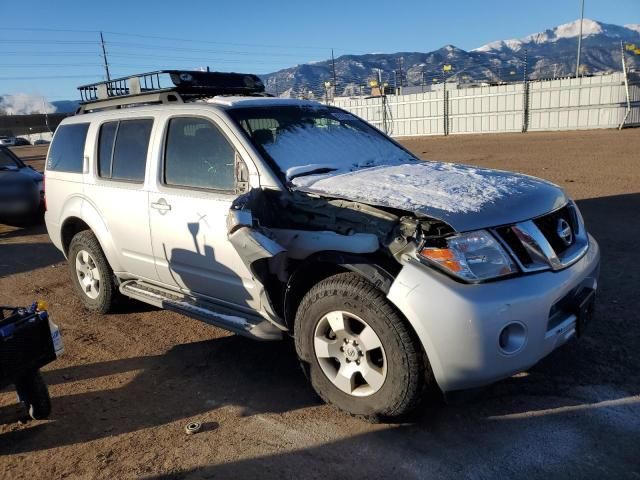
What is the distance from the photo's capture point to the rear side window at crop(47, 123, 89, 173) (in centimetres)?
500

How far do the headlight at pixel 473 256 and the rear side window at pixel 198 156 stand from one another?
154 cm

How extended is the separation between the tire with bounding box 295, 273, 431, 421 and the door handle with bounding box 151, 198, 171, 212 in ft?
4.63

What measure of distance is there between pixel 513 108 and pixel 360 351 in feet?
92.3

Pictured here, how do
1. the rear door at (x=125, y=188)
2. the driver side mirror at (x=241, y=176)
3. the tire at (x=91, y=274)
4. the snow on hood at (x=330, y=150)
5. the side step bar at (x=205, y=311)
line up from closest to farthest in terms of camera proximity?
1. the side step bar at (x=205, y=311)
2. the driver side mirror at (x=241, y=176)
3. the snow on hood at (x=330, y=150)
4. the rear door at (x=125, y=188)
5. the tire at (x=91, y=274)

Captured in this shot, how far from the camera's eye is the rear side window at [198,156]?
145 inches

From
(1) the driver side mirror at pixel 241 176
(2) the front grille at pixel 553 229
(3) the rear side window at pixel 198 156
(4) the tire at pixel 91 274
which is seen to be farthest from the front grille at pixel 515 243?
(4) the tire at pixel 91 274

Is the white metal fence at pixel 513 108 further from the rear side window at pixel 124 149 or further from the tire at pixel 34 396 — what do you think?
the tire at pixel 34 396

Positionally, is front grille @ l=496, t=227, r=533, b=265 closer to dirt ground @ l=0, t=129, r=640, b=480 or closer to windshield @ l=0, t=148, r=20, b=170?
dirt ground @ l=0, t=129, r=640, b=480

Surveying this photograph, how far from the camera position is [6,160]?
10180 millimetres

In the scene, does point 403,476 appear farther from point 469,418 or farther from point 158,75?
point 158,75

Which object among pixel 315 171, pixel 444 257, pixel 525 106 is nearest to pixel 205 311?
pixel 315 171

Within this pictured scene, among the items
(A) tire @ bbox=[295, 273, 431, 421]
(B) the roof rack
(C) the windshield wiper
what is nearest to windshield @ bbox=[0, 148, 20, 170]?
(B) the roof rack

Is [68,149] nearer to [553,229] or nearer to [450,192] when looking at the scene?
[450,192]

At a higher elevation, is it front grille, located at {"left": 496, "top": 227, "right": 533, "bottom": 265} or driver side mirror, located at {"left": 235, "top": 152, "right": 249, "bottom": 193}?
driver side mirror, located at {"left": 235, "top": 152, "right": 249, "bottom": 193}
